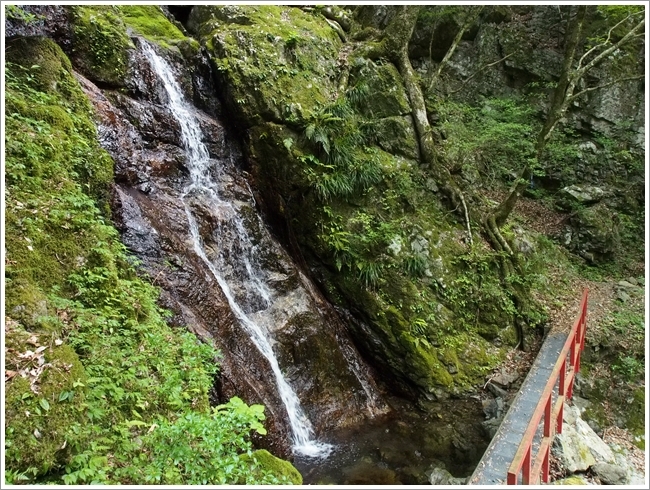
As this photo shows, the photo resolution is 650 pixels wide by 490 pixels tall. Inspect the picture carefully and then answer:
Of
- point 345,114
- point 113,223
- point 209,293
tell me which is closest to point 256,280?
point 209,293

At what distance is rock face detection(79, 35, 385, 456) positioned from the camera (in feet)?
21.6

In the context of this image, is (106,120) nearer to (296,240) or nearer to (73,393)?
(296,240)

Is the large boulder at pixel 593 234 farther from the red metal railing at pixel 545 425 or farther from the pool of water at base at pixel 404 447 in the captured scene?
the pool of water at base at pixel 404 447

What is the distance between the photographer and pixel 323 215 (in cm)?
921

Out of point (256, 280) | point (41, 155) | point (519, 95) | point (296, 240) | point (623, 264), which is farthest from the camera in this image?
point (519, 95)

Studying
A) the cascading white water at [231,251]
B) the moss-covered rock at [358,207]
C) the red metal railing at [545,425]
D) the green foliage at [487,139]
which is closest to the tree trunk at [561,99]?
the green foliage at [487,139]

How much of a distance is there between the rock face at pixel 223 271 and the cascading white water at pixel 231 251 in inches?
3.3

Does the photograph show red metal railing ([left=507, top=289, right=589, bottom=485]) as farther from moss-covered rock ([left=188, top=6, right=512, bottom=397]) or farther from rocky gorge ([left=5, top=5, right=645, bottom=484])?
moss-covered rock ([left=188, top=6, right=512, bottom=397])

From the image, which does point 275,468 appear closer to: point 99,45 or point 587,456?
point 587,456

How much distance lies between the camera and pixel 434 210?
10.2 metres

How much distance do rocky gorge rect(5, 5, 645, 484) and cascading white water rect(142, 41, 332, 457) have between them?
4 cm

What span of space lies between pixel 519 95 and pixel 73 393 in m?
15.0

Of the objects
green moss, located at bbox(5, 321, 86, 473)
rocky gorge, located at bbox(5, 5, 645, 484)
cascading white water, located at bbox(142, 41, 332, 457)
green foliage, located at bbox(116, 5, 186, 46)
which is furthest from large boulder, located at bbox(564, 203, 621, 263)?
green moss, located at bbox(5, 321, 86, 473)

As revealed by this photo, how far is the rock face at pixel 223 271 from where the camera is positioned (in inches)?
260
